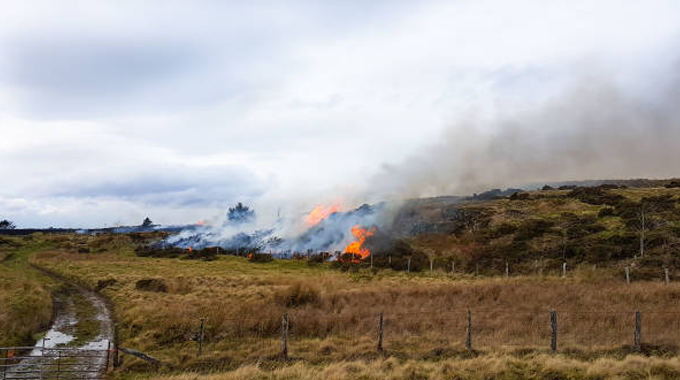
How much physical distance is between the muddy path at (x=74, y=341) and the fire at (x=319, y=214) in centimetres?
4538

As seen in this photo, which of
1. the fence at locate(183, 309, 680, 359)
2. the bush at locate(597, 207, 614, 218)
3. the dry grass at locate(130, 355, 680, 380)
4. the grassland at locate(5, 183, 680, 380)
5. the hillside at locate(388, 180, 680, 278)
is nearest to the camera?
the dry grass at locate(130, 355, 680, 380)

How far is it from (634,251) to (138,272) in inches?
1921

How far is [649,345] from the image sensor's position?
15.5 meters

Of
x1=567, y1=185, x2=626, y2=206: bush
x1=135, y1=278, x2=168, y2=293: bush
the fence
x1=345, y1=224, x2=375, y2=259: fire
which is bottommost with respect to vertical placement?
x1=135, y1=278, x2=168, y2=293: bush

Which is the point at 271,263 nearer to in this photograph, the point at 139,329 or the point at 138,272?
the point at 138,272

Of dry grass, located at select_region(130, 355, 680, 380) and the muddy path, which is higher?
dry grass, located at select_region(130, 355, 680, 380)

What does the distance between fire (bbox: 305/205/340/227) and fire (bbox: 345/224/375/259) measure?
10.6m

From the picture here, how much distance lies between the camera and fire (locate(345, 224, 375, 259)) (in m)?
57.4

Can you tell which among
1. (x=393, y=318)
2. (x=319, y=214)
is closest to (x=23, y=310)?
(x=393, y=318)

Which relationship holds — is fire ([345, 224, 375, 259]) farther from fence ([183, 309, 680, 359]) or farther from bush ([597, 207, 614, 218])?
fence ([183, 309, 680, 359])

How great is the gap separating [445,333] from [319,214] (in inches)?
2507

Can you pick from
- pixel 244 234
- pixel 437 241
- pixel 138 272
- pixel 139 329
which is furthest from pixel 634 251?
pixel 244 234

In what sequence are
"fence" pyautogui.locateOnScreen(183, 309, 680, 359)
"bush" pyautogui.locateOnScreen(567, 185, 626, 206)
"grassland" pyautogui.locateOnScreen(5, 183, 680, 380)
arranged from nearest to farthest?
"grassland" pyautogui.locateOnScreen(5, 183, 680, 380) → "fence" pyautogui.locateOnScreen(183, 309, 680, 359) → "bush" pyautogui.locateOnScreen(567, 185, 626, 206)

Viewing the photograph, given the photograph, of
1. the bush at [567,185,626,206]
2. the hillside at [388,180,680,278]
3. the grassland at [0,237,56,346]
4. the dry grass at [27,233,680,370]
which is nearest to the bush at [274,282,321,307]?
the dry grass at [27,233,680,370]
